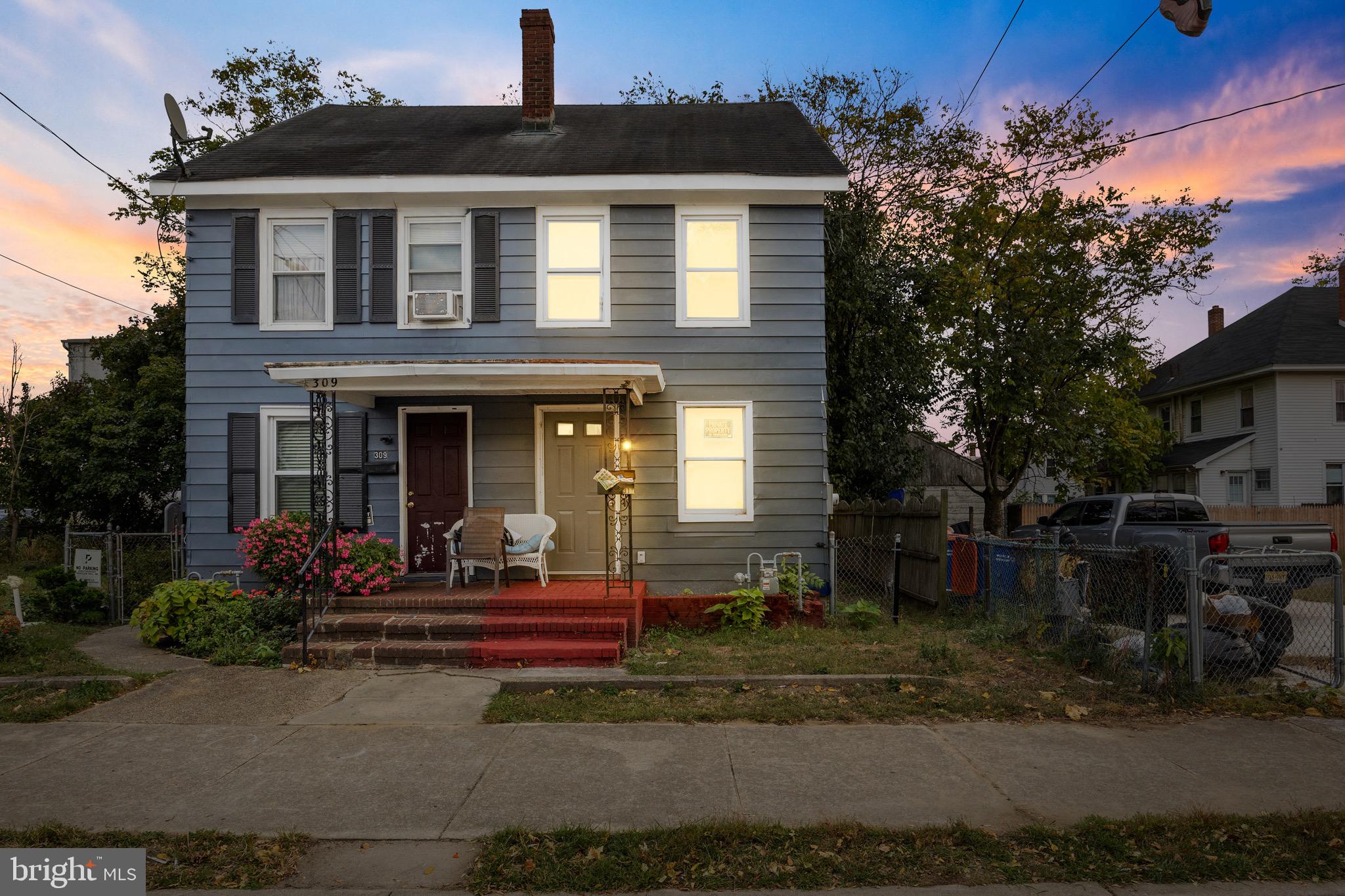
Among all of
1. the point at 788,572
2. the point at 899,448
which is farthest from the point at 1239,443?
the point at 788,572

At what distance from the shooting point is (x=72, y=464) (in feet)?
50.3

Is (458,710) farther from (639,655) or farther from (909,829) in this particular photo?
(909,829)

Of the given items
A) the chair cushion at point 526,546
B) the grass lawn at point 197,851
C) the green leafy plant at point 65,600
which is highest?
the chair cushion at point 526,546

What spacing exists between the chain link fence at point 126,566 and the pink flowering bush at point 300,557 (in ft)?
6.11

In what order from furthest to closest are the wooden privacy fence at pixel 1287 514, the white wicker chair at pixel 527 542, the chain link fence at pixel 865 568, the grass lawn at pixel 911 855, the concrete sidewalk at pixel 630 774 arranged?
the wooden privacy fence at pixel 1287 514
the chain link fence at pixel 865 568
the white wicker chair at pixel 527 542
the concrete sidewalk at pixel 630 774
the grass lawn at pixel 911 855

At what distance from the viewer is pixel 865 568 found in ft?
38.1

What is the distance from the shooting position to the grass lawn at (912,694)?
19.5 feet

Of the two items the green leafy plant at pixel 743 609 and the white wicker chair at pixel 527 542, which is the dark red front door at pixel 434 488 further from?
the green leafy plant at pixel 743 609

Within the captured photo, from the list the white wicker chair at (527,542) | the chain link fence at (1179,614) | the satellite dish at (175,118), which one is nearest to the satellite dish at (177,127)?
the satellite dish at (175,118)

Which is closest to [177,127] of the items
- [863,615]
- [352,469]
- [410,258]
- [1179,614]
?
[410,258]

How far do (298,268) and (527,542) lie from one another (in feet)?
15.9

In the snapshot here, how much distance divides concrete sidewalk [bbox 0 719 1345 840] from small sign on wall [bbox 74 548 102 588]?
5.35 m

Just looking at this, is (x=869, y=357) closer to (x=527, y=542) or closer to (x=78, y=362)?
(x=527, y=542)

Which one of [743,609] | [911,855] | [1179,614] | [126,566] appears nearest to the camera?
[911,855]
